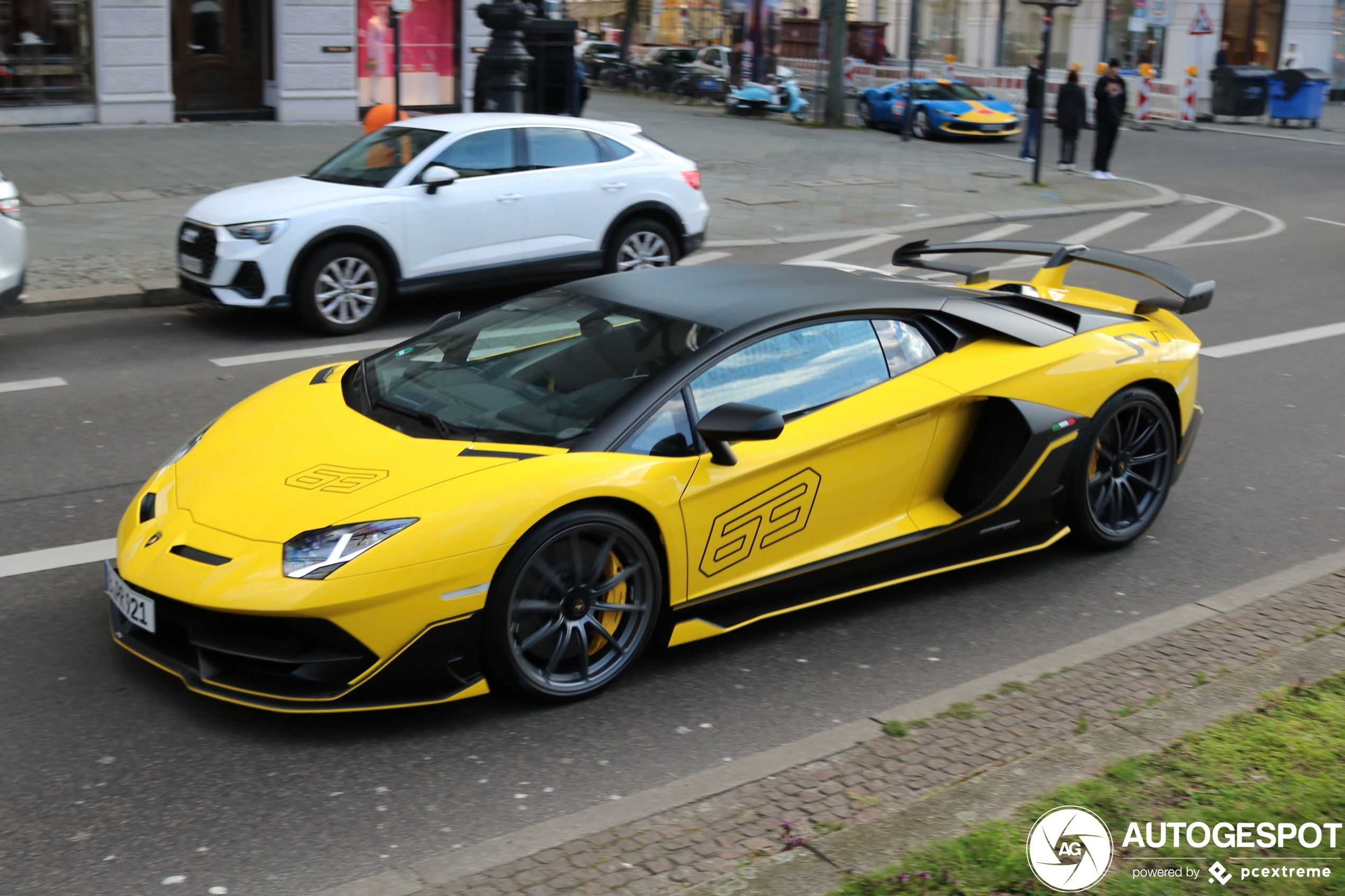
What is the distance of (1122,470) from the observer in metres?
6.08

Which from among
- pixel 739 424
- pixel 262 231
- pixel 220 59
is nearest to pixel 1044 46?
pixel 220 59

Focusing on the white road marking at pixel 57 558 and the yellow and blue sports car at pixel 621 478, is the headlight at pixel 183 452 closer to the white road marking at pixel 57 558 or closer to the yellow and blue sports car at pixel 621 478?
the yellow and blue sports car at pixel 621 478

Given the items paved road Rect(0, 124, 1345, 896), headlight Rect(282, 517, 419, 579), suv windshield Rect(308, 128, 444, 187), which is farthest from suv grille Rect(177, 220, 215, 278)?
headlight Rect(282, 517, 419, 579)

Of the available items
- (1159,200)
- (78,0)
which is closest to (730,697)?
(1159,200)

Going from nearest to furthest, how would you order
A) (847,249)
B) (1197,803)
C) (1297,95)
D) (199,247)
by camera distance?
(1197,803), (199,247), (847,249), (1297,95)

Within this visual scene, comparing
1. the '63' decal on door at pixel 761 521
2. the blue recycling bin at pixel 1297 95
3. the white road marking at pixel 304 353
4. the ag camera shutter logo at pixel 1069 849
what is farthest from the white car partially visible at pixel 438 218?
the blue recycling bin at pixel 1297 95

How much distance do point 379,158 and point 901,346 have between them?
21.6 feet

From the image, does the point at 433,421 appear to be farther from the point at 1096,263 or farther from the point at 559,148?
the point at 559,148

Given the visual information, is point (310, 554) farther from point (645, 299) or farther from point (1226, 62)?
point (1226, 62)

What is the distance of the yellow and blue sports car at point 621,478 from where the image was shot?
163 inches

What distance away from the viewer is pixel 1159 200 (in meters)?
19.8

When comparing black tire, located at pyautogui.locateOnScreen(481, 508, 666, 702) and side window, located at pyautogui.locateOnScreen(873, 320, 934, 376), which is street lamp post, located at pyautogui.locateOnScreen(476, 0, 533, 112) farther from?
black tire, located at pyautogui.locateOnScreen(481, 508, 666, 702)

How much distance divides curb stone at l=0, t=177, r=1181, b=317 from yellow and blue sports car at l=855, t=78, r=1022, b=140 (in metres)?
6.42

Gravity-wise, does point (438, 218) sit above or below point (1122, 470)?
above
